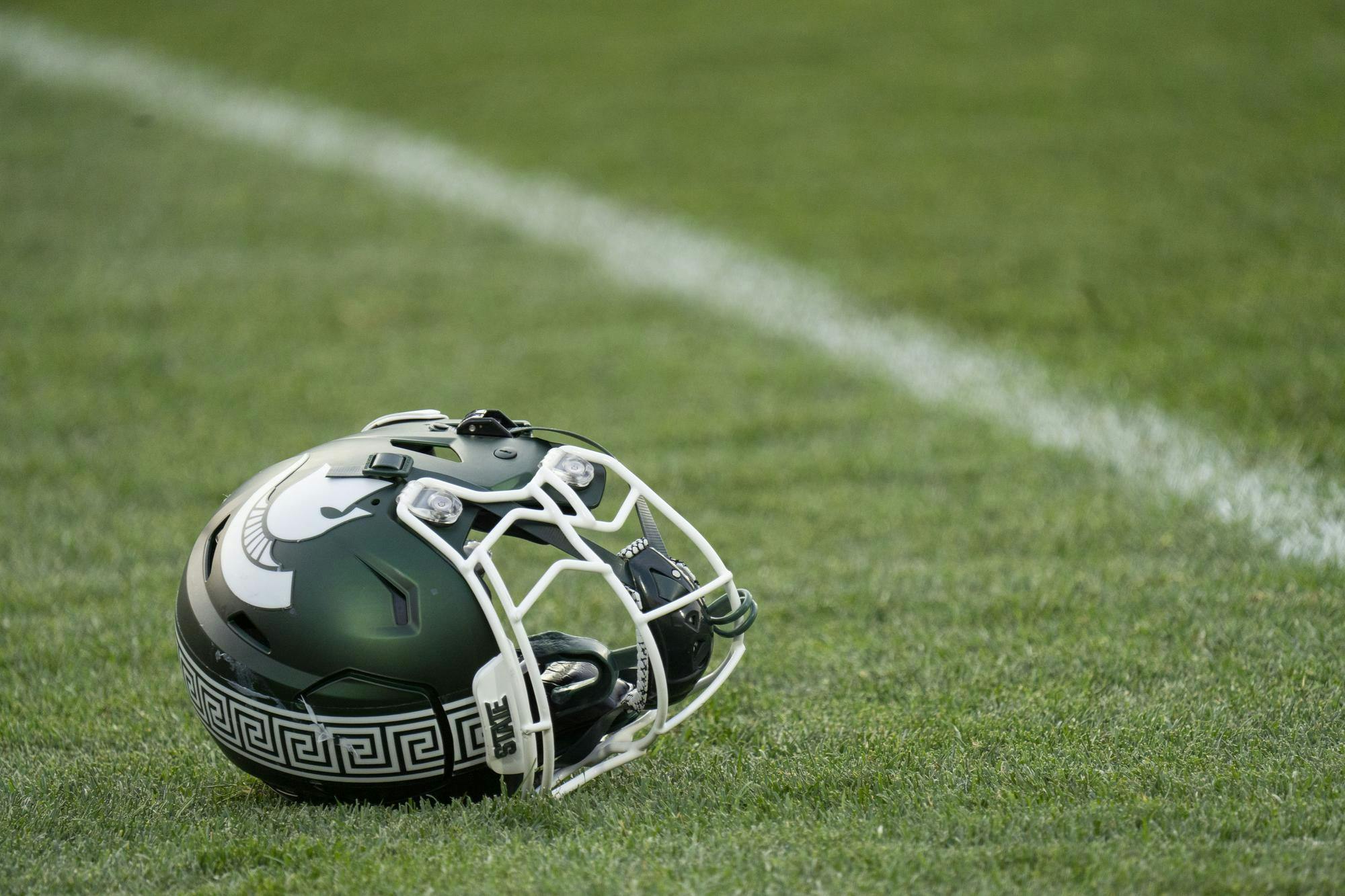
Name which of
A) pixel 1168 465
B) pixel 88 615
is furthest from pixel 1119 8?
pixel 88 615

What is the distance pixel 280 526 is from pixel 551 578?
483mm

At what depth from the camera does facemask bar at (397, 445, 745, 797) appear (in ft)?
7.13

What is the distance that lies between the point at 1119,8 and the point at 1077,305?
464 cm

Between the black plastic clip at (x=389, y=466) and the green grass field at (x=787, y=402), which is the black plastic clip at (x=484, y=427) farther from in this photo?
the green grass field at (x=787, y=402)

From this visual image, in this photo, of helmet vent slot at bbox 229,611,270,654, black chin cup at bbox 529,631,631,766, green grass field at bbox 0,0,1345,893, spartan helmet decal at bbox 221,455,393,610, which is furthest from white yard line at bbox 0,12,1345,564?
helmet vent slot at bbox 229,611,270,654

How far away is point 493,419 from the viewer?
93.4 inches

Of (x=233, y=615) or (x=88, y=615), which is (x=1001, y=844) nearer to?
(x=233, y=615)

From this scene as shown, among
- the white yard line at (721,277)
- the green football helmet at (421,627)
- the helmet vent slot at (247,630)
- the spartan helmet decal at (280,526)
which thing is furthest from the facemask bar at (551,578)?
the white yard line at (721,277)

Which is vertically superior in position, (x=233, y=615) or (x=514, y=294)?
(x=233, y=615)

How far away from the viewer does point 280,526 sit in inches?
88.7

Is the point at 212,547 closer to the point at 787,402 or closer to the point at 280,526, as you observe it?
the point at 280,526

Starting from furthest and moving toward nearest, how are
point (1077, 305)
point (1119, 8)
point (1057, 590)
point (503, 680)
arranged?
point (1119, 8) < point (1077, 305) < point (1057, 590) < point (503, 680)

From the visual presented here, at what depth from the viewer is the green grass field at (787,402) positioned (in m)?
2.21

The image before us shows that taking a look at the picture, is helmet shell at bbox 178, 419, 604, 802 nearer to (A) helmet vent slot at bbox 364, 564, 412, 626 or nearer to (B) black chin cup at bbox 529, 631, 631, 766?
(A) helmet vent slot at bbox 364, 564, 412, 626
